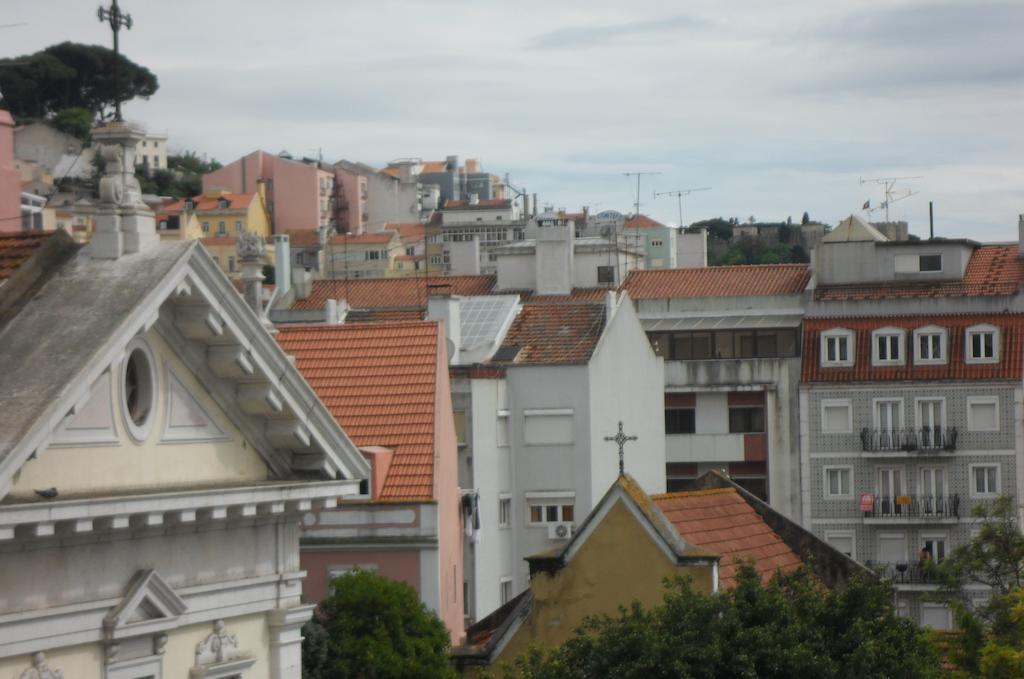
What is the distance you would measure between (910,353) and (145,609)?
A: 6714 centimetres

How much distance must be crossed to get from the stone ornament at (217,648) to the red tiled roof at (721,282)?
66.9 meters

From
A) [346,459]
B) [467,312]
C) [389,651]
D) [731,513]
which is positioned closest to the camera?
[346,459]

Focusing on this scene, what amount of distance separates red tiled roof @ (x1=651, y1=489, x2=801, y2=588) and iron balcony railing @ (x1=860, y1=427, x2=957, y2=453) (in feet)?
141

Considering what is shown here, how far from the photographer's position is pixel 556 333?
67.5 m

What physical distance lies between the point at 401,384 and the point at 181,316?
843 inches

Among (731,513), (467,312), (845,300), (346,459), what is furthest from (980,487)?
(346,459)

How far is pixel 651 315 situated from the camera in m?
85.5

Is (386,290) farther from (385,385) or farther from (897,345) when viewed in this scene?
(385,385)

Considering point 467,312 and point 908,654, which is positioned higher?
point 467,312

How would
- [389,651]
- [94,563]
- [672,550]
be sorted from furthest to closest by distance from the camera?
1. [389,651]
2. [672,550]
3. [94,563]

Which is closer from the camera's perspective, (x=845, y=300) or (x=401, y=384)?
(x=401, y=384)

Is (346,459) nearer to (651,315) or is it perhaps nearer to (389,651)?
(389,651)

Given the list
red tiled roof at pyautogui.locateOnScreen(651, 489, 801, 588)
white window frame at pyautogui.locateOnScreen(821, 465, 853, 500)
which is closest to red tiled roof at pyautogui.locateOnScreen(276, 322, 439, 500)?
red tiled roof at pyautogui.locateOnScreen(651, 489, 801, 588)

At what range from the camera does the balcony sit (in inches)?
3194
